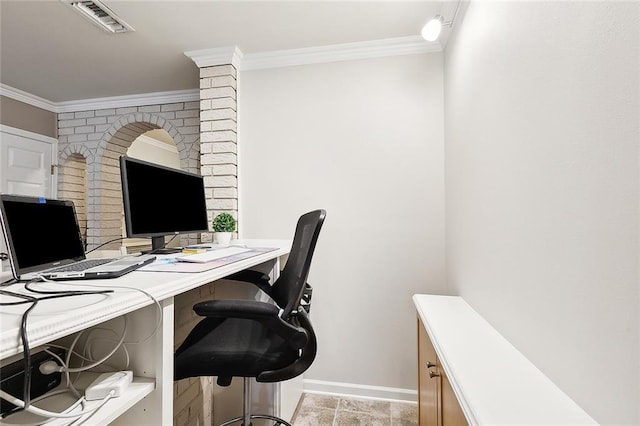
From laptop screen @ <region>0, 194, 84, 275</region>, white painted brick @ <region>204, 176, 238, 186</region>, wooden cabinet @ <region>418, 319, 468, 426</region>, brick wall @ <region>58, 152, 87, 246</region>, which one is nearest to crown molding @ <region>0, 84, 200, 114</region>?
brick wall @ <region>58, 152, 87, 246</region>

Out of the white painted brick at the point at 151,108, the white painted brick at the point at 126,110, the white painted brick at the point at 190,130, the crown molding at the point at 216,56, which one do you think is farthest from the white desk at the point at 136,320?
the white painted brick at the point at 126,110

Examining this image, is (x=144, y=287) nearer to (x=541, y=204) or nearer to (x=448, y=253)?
(x=541, y=204)

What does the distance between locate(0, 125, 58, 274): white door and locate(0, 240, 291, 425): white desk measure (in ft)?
10.2

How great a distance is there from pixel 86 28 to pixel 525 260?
2792 millimetres

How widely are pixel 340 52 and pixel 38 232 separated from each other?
2.02m

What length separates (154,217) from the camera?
1.53 metres

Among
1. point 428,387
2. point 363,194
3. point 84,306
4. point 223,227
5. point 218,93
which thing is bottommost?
point 428,387

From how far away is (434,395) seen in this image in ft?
3.99

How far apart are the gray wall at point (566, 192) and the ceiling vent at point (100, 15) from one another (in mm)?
2077

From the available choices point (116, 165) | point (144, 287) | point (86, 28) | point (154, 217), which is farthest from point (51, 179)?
point (144, 287)

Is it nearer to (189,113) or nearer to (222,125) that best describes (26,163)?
(189,113)

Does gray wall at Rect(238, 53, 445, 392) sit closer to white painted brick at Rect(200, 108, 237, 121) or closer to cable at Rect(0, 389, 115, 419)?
white painted brick at Rect(200, 108, 237, 121)

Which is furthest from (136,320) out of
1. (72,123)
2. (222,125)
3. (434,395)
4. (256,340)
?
(72,123)

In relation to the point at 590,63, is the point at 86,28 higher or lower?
higher
